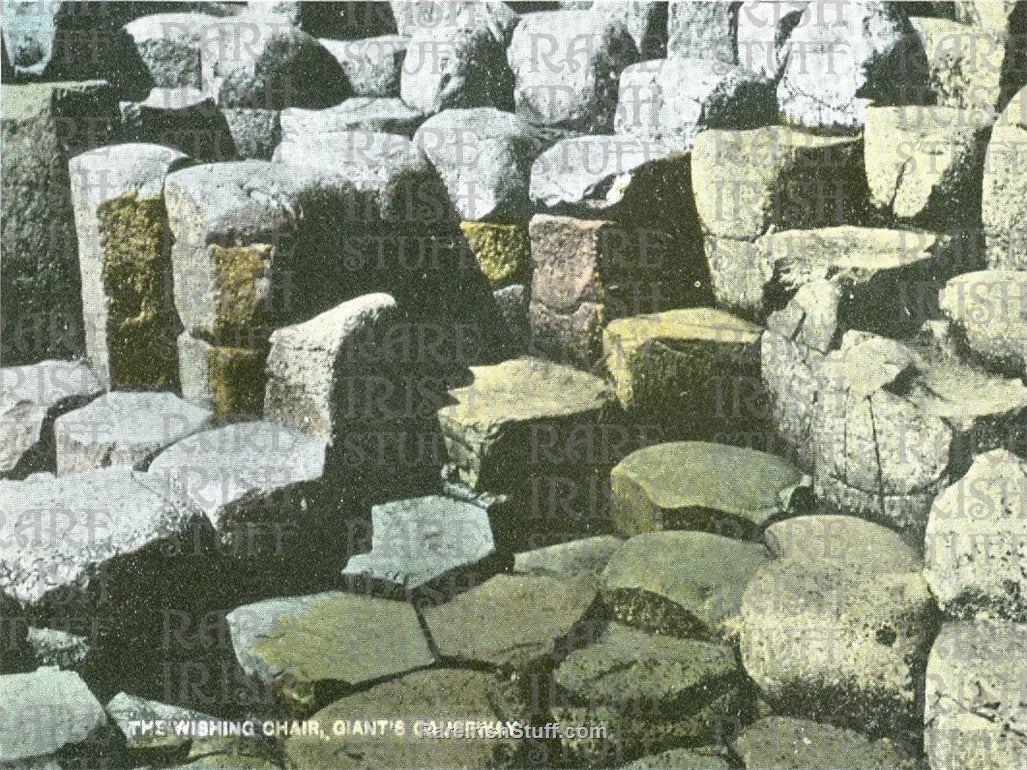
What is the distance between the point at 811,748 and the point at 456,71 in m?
2.11

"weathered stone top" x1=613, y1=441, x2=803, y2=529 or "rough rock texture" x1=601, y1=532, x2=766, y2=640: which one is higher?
"weathered stone top" x1=613, y1=441, x2=803, y2=529

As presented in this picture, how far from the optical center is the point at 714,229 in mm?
3406

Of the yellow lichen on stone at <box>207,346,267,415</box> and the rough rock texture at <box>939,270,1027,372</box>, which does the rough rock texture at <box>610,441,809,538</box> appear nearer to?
the rough rock texture at <box>939,270,1027,372</box>

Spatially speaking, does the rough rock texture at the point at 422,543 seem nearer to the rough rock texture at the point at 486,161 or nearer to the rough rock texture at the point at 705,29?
the rough rock texture at the point at 486,161

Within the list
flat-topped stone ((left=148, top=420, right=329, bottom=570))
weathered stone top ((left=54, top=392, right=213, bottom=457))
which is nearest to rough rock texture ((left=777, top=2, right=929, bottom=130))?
flat-topped stone ((left=148, top=420, right=329, bottom=570))

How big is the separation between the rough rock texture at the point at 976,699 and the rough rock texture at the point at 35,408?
87.7 inches

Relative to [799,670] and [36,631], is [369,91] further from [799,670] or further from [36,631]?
[799,670]

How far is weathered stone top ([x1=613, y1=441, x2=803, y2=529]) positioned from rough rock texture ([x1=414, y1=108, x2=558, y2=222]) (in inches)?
30.0

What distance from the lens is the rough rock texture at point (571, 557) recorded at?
3104mm

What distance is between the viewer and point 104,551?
9.36 feet

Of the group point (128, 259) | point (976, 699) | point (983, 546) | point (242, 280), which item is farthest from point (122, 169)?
point (976, 699)

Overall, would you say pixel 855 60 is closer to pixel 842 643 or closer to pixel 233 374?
pixel 842 643

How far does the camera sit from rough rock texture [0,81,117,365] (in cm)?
354

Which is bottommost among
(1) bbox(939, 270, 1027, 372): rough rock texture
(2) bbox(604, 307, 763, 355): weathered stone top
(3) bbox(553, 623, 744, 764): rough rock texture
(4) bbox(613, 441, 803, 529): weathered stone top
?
(3) bbox(553, 623, 744, 764): rough rock texture
